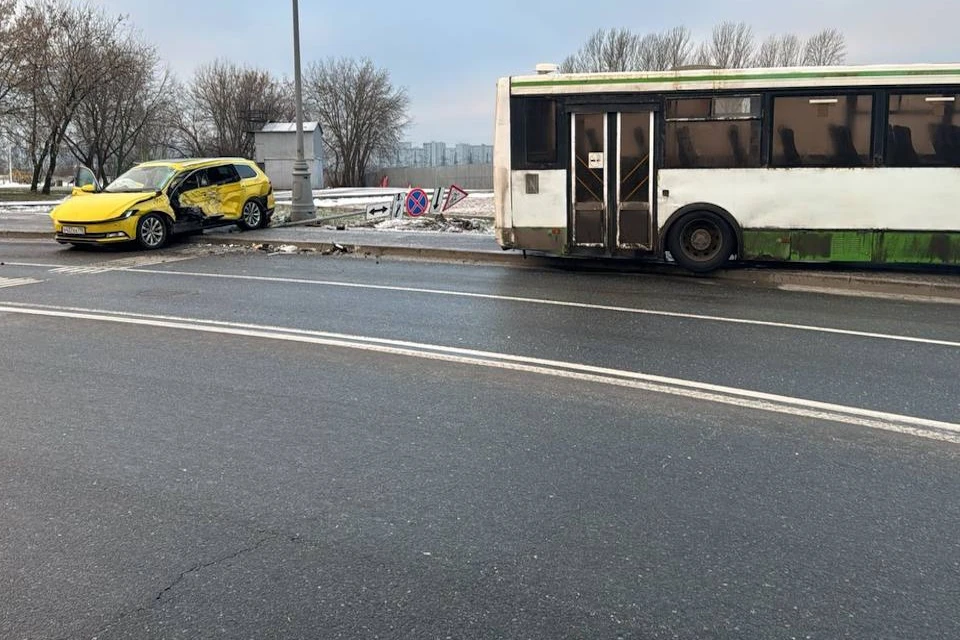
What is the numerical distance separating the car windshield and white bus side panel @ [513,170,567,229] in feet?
25.1

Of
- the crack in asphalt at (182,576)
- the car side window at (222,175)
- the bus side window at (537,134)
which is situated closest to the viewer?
the crack in asphalt at (182,576)

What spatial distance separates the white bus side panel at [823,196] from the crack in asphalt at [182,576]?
927 centimetres

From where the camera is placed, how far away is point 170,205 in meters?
15.2

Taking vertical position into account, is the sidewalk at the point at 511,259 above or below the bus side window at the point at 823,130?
below

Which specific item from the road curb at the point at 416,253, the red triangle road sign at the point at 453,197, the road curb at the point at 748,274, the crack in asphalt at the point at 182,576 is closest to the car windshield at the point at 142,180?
the road curb at the point at 748,274

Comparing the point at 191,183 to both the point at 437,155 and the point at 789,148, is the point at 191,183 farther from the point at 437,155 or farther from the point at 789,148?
the point at 437,155

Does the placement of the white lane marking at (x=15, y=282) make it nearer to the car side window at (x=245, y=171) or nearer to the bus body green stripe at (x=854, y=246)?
the car side window at (x=245, y=171)

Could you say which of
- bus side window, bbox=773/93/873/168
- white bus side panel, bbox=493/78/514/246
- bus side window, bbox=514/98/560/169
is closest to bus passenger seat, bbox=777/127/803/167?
bus side window, bbox=773/93/873/168

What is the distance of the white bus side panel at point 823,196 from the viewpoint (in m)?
10.6

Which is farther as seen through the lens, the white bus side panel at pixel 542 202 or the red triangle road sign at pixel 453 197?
the red triangle road sign at pixel 453 197

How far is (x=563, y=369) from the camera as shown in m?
6.25

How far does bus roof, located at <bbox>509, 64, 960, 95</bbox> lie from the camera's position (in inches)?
410

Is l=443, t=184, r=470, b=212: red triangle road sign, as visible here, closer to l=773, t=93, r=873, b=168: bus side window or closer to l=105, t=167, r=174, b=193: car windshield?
l=105, t=167, r=174, b=193: car windshield

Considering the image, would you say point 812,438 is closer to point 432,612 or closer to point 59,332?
point 432,612
